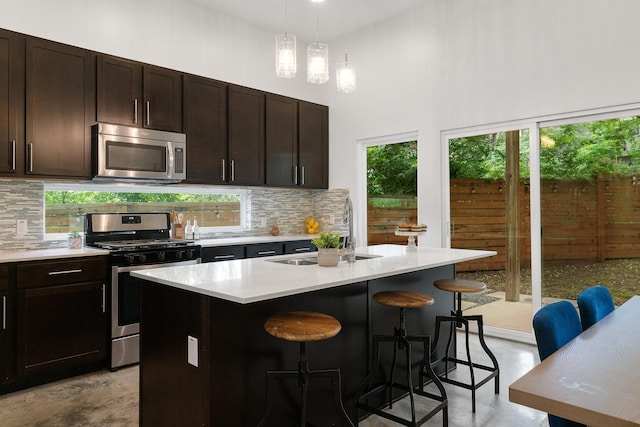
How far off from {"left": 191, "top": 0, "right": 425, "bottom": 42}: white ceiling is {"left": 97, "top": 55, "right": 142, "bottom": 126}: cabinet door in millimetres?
1304

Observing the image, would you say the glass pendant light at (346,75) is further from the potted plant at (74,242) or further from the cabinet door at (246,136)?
the potted plant at (74,242)

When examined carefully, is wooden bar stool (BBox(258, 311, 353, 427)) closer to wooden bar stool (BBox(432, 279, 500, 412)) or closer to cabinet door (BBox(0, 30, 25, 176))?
wooden bar stool (BBox(432, 279, 500, 412))

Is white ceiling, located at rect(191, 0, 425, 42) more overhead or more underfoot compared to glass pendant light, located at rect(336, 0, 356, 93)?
more overhead

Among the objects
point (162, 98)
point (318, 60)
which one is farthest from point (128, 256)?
point (318, 60)

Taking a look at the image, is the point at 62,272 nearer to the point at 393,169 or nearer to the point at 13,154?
the point at 13,154

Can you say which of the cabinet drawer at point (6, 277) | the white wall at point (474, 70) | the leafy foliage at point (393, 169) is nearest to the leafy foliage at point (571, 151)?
the white wall at point (474, 70)

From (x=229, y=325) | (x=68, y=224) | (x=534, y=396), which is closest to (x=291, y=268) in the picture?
(x=229, y=325)

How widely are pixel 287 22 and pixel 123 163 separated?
2594 millimetres

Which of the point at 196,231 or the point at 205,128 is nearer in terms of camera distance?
the point at 205,128

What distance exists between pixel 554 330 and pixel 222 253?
3148 mm

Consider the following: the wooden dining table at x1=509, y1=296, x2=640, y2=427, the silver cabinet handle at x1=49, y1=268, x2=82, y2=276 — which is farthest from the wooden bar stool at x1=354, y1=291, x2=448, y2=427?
the silver cabinet handle at x1=49, y1=268, x2=82, y2=276

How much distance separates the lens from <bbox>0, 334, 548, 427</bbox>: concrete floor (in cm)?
246

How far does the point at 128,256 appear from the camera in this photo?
11.1 feet

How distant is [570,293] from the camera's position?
3.79 m
